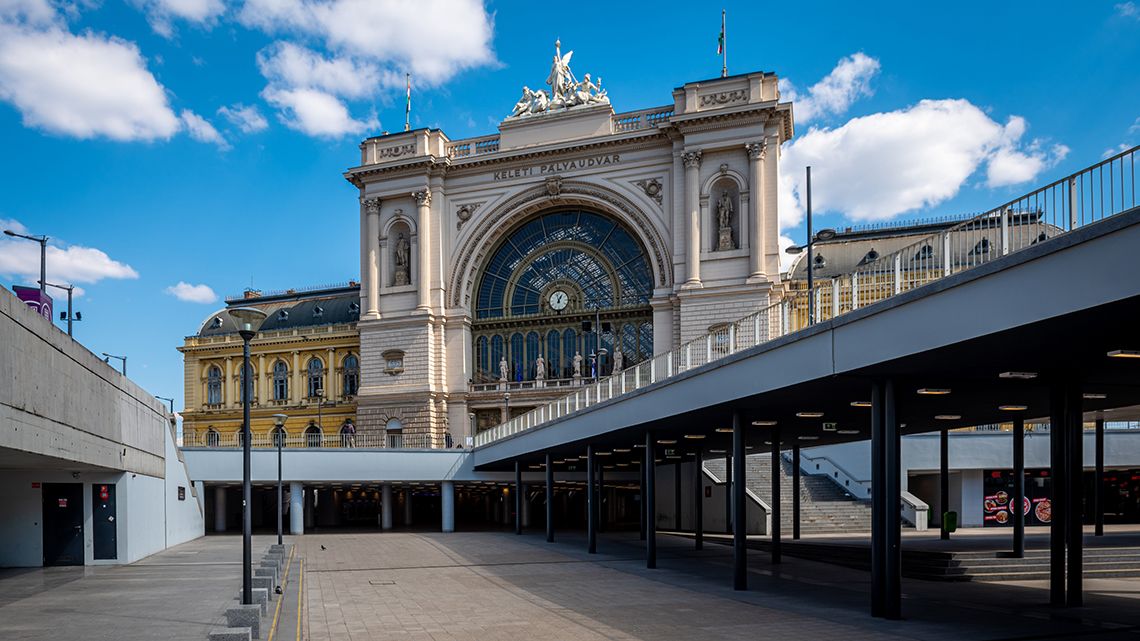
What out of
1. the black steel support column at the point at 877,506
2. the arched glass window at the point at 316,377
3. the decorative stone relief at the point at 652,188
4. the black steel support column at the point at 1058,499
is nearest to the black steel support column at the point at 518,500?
the decorative stone relief at the point at 652,188

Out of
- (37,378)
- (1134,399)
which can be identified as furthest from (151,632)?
(1134,399)

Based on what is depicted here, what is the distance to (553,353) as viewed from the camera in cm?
6738

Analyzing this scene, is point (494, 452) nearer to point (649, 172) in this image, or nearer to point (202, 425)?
point (649, 172)

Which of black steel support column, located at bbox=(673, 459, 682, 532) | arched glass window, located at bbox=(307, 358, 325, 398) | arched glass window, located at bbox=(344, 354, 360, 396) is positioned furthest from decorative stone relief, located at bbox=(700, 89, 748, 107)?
arched glass window, located at bbox=(307, 358, 325, 398)

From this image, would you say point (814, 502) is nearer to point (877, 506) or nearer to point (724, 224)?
point (724, 224)

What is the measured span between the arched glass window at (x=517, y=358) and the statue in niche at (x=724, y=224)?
1582 cm

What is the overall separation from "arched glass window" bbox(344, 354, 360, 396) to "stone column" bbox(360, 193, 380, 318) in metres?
7.82

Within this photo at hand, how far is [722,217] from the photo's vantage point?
60719mm

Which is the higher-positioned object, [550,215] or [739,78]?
[739,78]

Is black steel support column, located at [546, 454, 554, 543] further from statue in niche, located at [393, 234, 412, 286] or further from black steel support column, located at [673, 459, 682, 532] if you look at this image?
statue in niche, located at [393, 234, 412, 286]

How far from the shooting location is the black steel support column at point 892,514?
17.9 meters

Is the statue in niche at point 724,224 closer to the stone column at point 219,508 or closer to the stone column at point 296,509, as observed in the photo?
the stone column at point 296,509

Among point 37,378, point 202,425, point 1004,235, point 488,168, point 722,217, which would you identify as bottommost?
point 202,425

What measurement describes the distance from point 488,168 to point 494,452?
86.8ft
